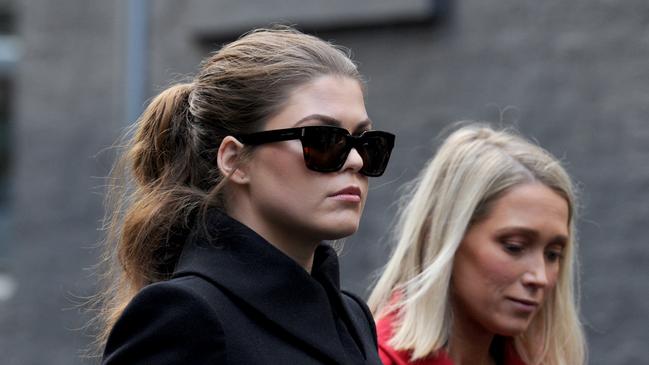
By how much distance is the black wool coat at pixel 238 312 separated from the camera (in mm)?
2385

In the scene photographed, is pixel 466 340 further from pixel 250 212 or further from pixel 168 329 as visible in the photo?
pixel 168 329

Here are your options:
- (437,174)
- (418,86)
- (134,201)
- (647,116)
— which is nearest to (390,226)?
(418,86)

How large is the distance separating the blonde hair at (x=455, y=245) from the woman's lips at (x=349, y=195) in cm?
107

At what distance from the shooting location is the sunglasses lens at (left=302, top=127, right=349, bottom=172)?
8.30 feet

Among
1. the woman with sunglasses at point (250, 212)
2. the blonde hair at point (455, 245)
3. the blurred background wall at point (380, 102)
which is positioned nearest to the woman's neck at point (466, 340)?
the blonde hair at point (455, 245)

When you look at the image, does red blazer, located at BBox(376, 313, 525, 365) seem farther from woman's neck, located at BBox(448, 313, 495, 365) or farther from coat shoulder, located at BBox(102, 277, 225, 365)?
coat shoulder, located at BBox(102, 277, 225, 365)

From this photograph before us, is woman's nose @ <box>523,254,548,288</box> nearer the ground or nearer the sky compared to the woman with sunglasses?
nearer the ground

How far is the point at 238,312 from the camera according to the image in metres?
2.50

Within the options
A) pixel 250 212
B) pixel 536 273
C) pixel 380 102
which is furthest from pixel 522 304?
pixel 380 102

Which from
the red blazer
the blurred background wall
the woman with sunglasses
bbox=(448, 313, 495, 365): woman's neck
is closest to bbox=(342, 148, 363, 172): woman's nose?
the woman with sunglasses

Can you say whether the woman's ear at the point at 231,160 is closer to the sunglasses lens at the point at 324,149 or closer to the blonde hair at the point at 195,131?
the blonde hair at the point at 195,131

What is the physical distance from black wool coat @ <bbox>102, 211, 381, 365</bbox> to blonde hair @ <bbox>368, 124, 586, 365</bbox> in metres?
0.84

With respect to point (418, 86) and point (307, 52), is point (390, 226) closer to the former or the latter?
point (418, 86)

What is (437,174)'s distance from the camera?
380 centimetres
